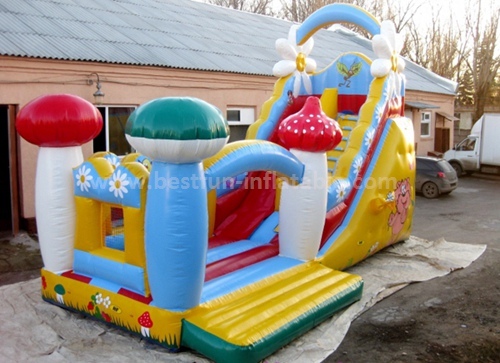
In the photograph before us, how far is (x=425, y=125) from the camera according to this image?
18391 millimetres

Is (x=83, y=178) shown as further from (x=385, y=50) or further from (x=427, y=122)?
(x=427, y=122)

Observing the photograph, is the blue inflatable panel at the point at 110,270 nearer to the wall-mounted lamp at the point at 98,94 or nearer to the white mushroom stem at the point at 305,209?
the white mushroom stem at the point at 305,209

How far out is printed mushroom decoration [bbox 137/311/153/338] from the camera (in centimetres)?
427

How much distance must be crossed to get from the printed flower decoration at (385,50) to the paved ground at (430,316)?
8.96ft

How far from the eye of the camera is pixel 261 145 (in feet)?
16.0

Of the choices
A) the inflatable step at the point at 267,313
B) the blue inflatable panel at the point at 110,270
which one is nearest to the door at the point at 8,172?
the blue inflatable panel at the point at 110,270

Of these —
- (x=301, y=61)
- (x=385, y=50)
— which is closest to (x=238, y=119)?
(x=301, y=61)

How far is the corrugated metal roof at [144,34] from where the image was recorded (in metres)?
8.65

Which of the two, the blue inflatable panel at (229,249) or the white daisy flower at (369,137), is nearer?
the blue inflatable panel at (229,249)

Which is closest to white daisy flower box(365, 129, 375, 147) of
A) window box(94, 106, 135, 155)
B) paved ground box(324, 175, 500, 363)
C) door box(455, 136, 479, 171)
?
paved ground box(324, 175, 500, 363)

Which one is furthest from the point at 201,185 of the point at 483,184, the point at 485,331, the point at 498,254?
the point at 483,184

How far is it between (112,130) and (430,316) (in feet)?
20.2

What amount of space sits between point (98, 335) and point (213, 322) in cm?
116

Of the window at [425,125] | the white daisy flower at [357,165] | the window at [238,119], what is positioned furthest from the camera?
the window at [425,125]
